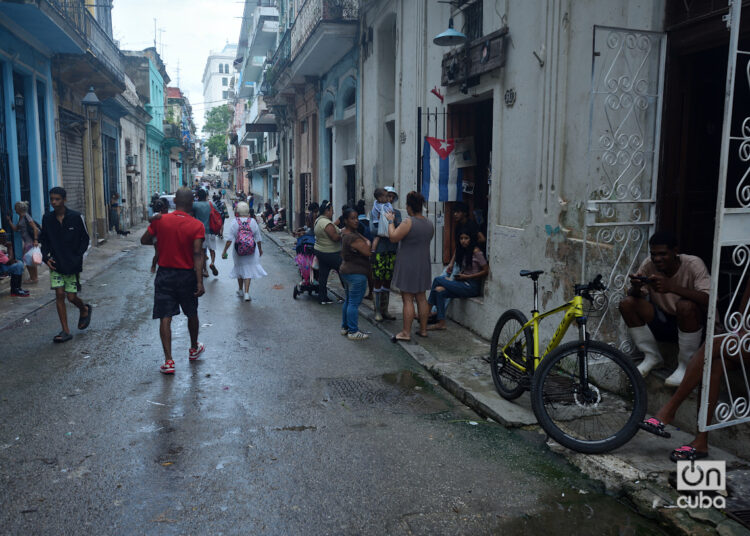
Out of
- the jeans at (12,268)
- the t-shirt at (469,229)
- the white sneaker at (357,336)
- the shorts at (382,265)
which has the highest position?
the t-shirt at (469,229)

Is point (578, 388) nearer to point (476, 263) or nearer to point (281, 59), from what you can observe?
point (476, 263)

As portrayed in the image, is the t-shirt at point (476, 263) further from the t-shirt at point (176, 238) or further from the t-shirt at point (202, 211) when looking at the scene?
the t-shirt at point (202, 211)

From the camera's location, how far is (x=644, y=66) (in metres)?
5.27

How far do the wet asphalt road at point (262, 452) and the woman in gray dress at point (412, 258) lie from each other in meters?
0.69

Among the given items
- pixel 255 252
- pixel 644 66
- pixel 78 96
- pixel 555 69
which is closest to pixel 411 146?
pixel 255 252

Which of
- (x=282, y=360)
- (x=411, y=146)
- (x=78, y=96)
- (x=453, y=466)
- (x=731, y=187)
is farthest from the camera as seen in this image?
(x=78, y=96)

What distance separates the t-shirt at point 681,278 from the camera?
4711mm

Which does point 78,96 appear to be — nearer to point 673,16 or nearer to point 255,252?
point 255,252

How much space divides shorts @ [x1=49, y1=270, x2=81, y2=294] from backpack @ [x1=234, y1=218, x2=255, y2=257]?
3.42m

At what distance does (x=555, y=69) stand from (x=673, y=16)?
→ 133 cm

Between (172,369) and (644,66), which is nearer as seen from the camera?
(644,66)

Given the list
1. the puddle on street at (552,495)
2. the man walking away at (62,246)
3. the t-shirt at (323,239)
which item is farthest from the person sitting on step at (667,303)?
the man walking away at (62,246)

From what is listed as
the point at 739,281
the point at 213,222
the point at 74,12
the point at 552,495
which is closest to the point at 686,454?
the point at 552,495

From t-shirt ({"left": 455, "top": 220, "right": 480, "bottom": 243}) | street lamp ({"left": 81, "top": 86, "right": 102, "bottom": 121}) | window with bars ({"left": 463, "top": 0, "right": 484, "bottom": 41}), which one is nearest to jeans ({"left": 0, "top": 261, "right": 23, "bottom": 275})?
→ street lamp ({"left": 81, "top": 86, "right": 102, "bottom": 121})
